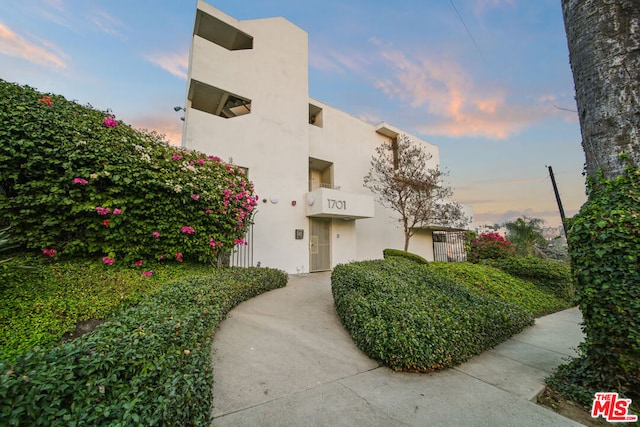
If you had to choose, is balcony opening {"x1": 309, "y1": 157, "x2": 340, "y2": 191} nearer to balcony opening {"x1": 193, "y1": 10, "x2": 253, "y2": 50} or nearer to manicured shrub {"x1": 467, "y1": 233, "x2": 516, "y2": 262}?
balcony opening {"x1": 193, "y1": 10, "x2": 253, "y2": 50}

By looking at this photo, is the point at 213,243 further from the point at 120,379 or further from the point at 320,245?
the point at 320,245

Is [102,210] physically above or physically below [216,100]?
below

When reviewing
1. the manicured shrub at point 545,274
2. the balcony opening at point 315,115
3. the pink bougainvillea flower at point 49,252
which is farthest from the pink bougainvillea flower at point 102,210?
the manicured shrub at point 545,274

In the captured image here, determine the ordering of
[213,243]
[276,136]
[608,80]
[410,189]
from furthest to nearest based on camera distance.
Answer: [410,189] < [276,136] < [213,243] < [608,80]

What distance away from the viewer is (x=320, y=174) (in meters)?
12.3

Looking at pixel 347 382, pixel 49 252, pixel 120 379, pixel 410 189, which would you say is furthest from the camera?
pixel 410 189

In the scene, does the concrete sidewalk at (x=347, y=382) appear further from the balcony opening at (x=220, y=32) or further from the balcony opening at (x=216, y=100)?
the balcony opening at (x=220, y=32)

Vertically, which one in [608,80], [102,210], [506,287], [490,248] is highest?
[608,80]

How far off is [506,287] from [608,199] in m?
5.65

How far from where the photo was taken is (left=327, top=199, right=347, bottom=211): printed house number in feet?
30.6

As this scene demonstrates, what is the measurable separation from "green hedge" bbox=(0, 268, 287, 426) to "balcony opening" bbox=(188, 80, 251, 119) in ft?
26.9

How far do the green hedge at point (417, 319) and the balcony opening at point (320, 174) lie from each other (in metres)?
6.93

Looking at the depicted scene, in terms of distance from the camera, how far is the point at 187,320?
8.75ft

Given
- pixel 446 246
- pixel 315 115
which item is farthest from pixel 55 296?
pixel 446 246
